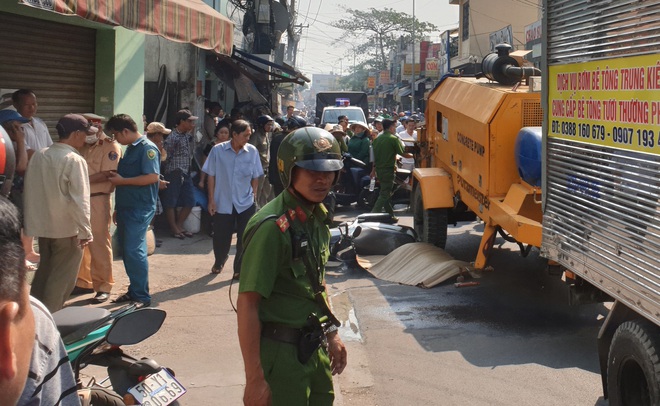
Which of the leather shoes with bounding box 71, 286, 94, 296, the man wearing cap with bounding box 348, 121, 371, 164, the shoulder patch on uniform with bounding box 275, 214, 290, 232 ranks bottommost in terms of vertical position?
the leather shoes with bounding box 71, 286, 94, 296

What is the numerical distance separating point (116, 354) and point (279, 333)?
3.74ft

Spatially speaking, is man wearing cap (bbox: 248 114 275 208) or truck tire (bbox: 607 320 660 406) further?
man wearing cap (bbox: 248 114 275 208)

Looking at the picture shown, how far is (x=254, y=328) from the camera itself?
10.1 feet

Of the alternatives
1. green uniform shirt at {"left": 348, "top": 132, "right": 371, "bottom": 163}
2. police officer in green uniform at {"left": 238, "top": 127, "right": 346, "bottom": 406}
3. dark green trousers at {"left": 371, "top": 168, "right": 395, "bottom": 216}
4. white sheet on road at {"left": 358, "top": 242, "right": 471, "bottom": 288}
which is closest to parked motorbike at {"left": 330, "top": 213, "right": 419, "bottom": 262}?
white sheet on road at {"left": 358, "top": 242, "right": 471, "bottom": 288}

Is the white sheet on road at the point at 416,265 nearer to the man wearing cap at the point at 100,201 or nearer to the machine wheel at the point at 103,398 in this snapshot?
the man wearing cap at the point at 100,201

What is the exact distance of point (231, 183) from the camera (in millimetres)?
8922

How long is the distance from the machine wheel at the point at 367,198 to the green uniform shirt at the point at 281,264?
11.8 m

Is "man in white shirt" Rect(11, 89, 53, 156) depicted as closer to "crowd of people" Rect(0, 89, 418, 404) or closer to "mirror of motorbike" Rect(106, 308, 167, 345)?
"crowd of people" Rect(0, 89, 418, 404)

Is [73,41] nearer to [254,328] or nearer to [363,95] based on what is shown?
[254,328]

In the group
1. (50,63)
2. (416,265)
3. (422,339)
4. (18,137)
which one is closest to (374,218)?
(416,265)

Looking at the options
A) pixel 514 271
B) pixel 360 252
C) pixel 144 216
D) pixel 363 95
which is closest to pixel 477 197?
pixel 514 271

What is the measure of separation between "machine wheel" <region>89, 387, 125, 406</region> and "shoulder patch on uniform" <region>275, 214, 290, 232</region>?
3.78ft

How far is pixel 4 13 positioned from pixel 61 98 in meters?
1.27

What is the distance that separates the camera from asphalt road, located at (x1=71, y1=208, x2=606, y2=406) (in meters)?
5.73
